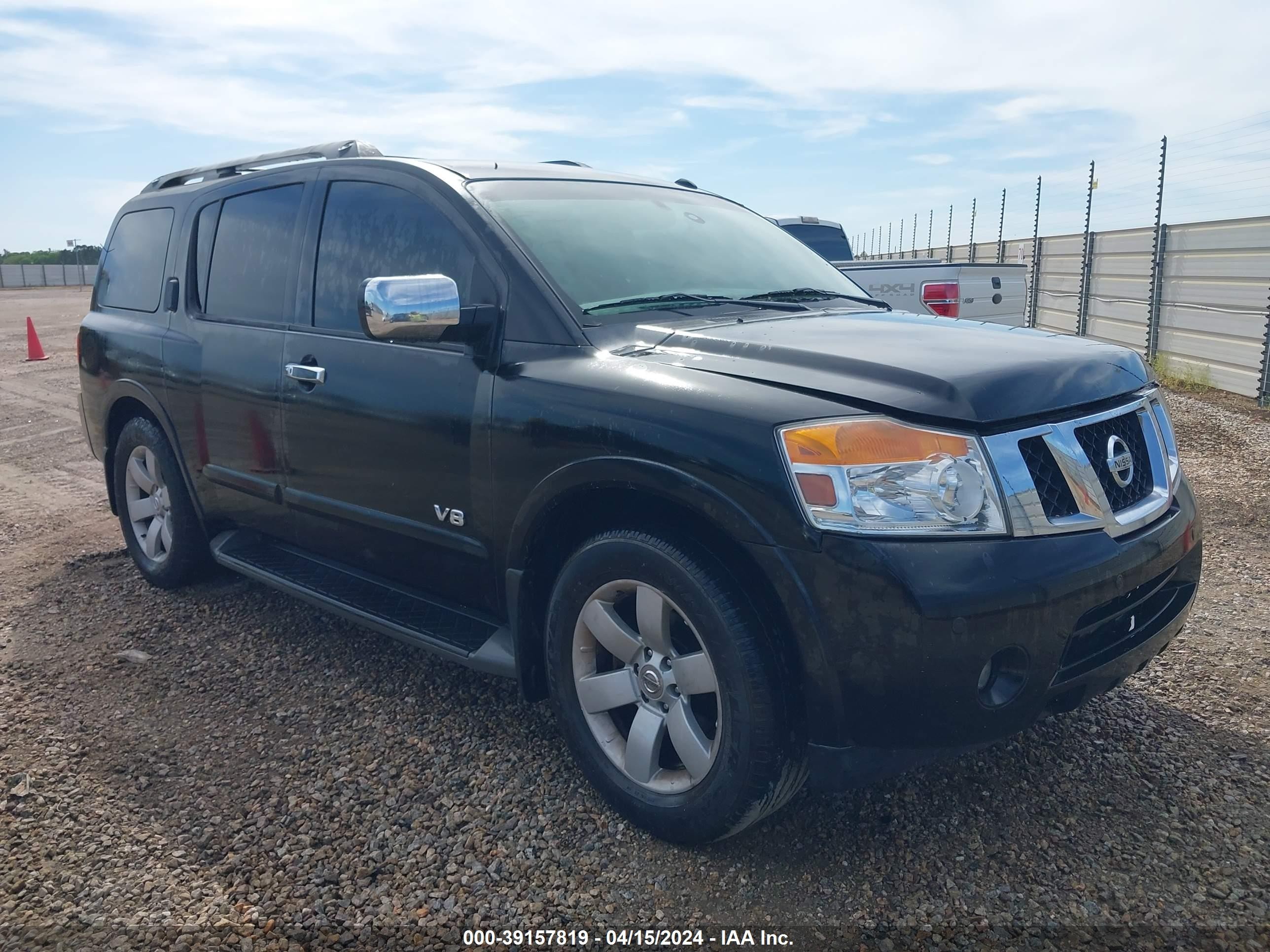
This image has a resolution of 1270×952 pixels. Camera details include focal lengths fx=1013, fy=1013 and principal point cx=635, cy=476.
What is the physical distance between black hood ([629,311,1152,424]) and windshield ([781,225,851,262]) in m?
10.3

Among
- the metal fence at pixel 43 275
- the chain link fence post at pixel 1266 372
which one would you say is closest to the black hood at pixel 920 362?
the chain link fence post at pixel 1266 372

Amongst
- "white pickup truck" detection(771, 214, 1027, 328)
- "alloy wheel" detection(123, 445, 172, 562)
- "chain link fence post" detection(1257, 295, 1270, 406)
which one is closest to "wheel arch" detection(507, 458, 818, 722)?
"alloy wheel" detection(123, 445, 172, 562)

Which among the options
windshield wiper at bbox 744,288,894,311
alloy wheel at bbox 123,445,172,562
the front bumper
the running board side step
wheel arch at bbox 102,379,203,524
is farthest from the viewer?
alloy wheel at bbox 123,445,172,562

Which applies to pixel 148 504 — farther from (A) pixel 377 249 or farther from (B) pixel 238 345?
(A) pixel 377 249

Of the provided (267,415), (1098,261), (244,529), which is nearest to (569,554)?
(267,415)

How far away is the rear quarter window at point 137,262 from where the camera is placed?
480cm

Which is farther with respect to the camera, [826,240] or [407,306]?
[826,240]

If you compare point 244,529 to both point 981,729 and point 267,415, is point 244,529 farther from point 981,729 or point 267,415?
point 981,729

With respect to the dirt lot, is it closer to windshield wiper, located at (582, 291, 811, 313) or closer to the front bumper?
the front bumper

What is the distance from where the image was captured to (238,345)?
13.3 ft

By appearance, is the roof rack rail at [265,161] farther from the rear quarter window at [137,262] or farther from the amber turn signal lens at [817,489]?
the amber turn signal lens at [817,489]

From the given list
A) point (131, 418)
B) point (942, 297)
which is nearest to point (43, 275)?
point (942, 297)

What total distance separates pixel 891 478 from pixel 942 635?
1.19 ft

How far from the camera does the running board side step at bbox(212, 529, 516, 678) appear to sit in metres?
3.11
